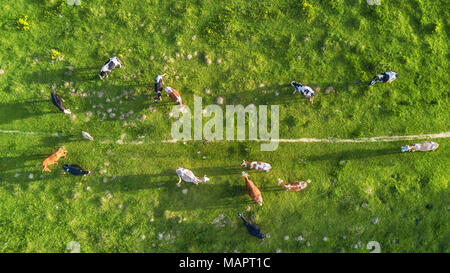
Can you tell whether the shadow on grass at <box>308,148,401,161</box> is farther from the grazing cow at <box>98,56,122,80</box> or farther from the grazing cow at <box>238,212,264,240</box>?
the grazing cow at <box>98,56,122,80</box>

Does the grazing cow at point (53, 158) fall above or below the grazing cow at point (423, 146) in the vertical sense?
below

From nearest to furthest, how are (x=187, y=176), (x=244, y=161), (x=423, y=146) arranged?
(x=187, y=176), (x=423, y=146), (x=244, y=161)

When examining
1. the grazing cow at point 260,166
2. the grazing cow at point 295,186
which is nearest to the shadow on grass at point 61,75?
the grazing cow at point 260,166

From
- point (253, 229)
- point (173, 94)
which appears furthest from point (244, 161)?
point (173, 94)

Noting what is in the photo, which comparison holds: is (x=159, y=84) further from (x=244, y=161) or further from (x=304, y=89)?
(x=304, y=89)

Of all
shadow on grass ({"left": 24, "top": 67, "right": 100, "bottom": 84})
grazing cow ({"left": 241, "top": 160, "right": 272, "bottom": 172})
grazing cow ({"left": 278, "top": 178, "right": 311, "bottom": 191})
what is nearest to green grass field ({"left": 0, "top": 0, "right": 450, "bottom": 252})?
shadow on grass ({"left": 24, "top": 67, "right": 100, "bottom": 84})

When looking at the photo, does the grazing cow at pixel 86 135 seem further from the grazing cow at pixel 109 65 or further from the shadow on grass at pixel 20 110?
the grazing cow at pixel 109 65

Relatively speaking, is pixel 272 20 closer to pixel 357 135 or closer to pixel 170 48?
pixel 170 48

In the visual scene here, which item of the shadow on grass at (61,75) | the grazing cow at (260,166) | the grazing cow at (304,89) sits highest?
the shadow on grass at (61,75)
